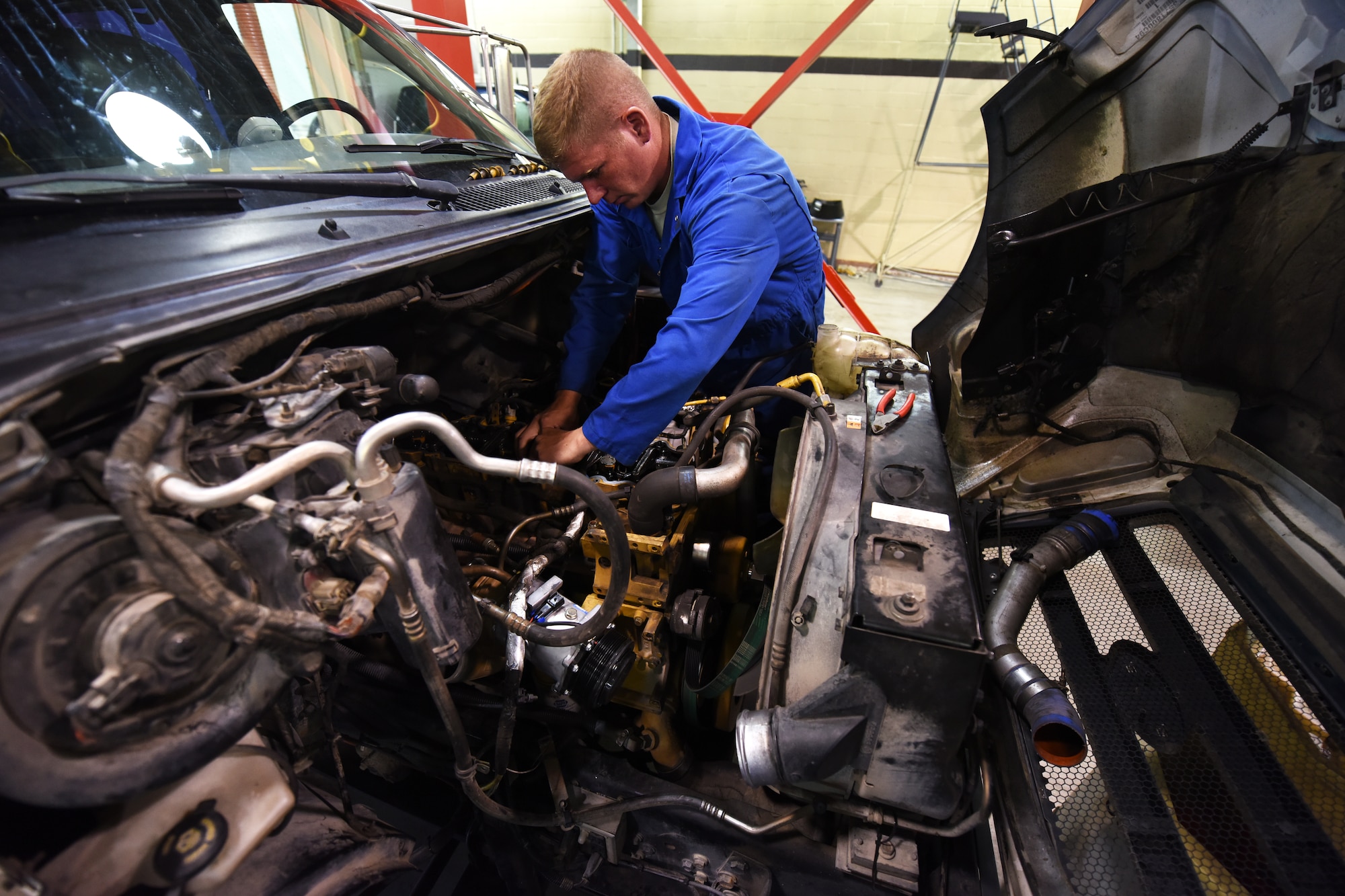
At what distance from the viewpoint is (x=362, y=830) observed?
3.49 ft

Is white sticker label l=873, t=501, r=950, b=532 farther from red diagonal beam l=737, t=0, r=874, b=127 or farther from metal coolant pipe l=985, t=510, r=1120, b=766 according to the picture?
red diagonal beam l=737, t=0, r=874, b=127

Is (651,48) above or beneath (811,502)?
above

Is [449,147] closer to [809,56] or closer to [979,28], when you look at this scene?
[809,56]

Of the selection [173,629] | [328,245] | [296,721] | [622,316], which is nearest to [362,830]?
[296,721]

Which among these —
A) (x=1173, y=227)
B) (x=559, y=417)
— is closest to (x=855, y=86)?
(x=1173, y=227)

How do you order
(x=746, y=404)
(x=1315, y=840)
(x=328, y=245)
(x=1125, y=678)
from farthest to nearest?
1. (x=746, y=404)
2. (x=1125, y=678)
3. (x=328, y=245)
4. (x=1315, y=840)

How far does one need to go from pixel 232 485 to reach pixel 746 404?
3.76 feet

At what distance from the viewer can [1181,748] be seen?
3.49 ft

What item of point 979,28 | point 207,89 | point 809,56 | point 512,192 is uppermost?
point 979,28

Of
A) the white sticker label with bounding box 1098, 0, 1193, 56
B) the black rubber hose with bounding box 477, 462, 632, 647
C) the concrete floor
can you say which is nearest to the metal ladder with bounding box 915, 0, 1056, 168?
the concrete floor

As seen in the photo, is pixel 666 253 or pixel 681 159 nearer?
pixel 681 159

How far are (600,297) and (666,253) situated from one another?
271 millimetres

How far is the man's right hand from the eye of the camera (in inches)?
63.0

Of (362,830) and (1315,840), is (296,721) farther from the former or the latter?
(1315,840)
